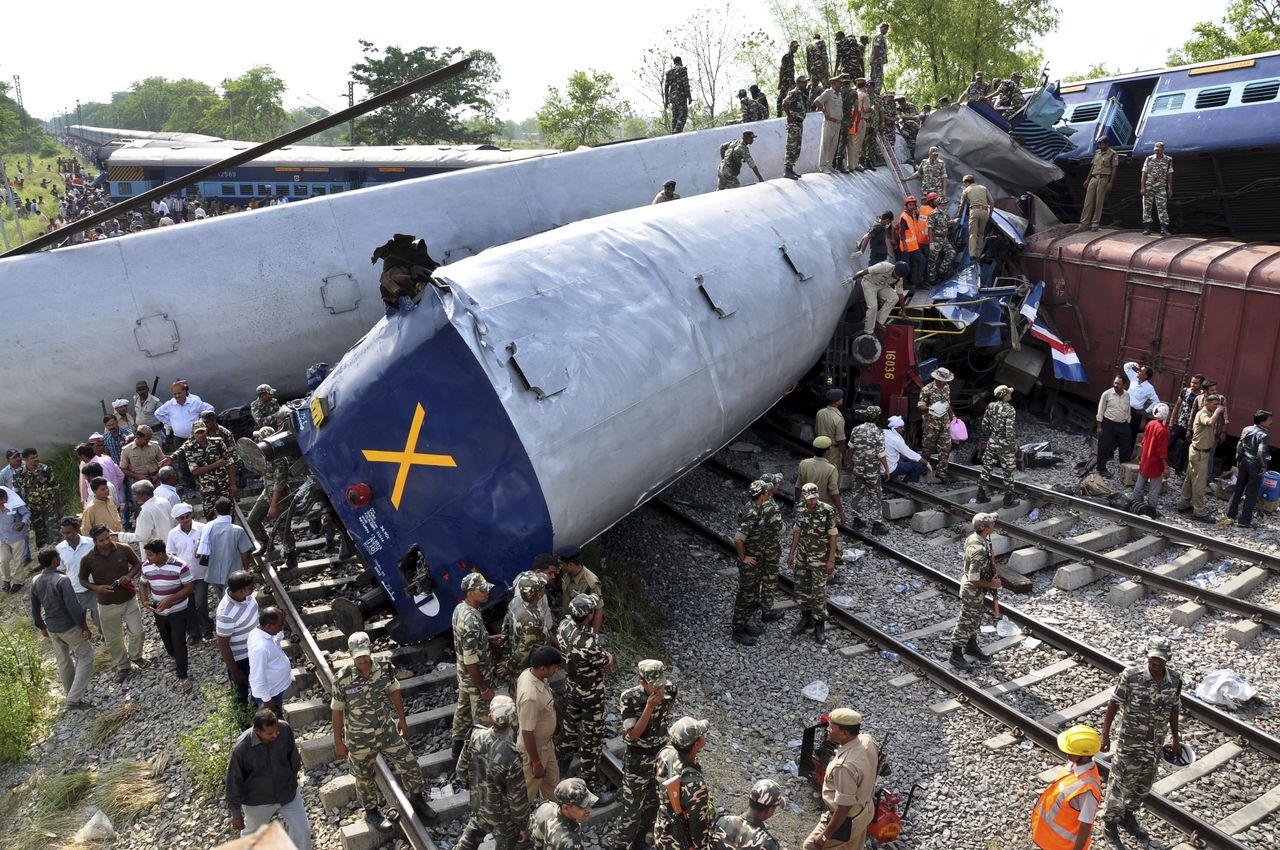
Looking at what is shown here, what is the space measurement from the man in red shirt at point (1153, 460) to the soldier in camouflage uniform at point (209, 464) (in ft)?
36.9

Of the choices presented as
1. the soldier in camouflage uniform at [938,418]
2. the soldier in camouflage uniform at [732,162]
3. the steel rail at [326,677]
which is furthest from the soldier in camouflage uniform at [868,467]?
the steel rail at [326,677]

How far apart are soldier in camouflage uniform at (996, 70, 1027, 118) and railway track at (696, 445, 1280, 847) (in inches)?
479

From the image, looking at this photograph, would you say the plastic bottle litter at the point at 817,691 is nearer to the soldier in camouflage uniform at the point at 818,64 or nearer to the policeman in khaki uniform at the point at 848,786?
the policeman in khaki uniform at the point at 848,786

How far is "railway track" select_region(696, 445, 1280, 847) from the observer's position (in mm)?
6580

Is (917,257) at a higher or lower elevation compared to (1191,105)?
lower

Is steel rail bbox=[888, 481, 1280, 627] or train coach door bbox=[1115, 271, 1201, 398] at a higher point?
train coach door bbox=[1115, 271, 1201, 398]

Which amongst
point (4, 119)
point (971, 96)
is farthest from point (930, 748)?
point (4, 119)

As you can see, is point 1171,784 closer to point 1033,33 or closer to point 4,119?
point 1033,33

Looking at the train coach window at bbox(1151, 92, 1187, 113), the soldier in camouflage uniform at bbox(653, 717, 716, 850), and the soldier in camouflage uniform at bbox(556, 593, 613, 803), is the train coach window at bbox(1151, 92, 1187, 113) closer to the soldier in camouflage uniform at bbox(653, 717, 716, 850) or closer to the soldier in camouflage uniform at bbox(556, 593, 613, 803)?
the soldier in camouflage uniform at bbox(556, 593, 613, 803)

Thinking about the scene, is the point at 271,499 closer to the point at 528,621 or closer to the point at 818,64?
the point at 528,621

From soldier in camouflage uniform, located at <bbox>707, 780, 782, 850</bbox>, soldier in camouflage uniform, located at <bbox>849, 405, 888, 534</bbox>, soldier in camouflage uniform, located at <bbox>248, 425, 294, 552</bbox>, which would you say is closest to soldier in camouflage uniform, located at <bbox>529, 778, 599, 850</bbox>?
soldier in camouflage uniform, located at <bbox>707, 780, 782, 850</bbox>

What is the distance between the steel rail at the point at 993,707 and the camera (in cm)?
642

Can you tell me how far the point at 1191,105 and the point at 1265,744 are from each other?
12.5 meters

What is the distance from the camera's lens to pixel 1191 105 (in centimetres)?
1566
